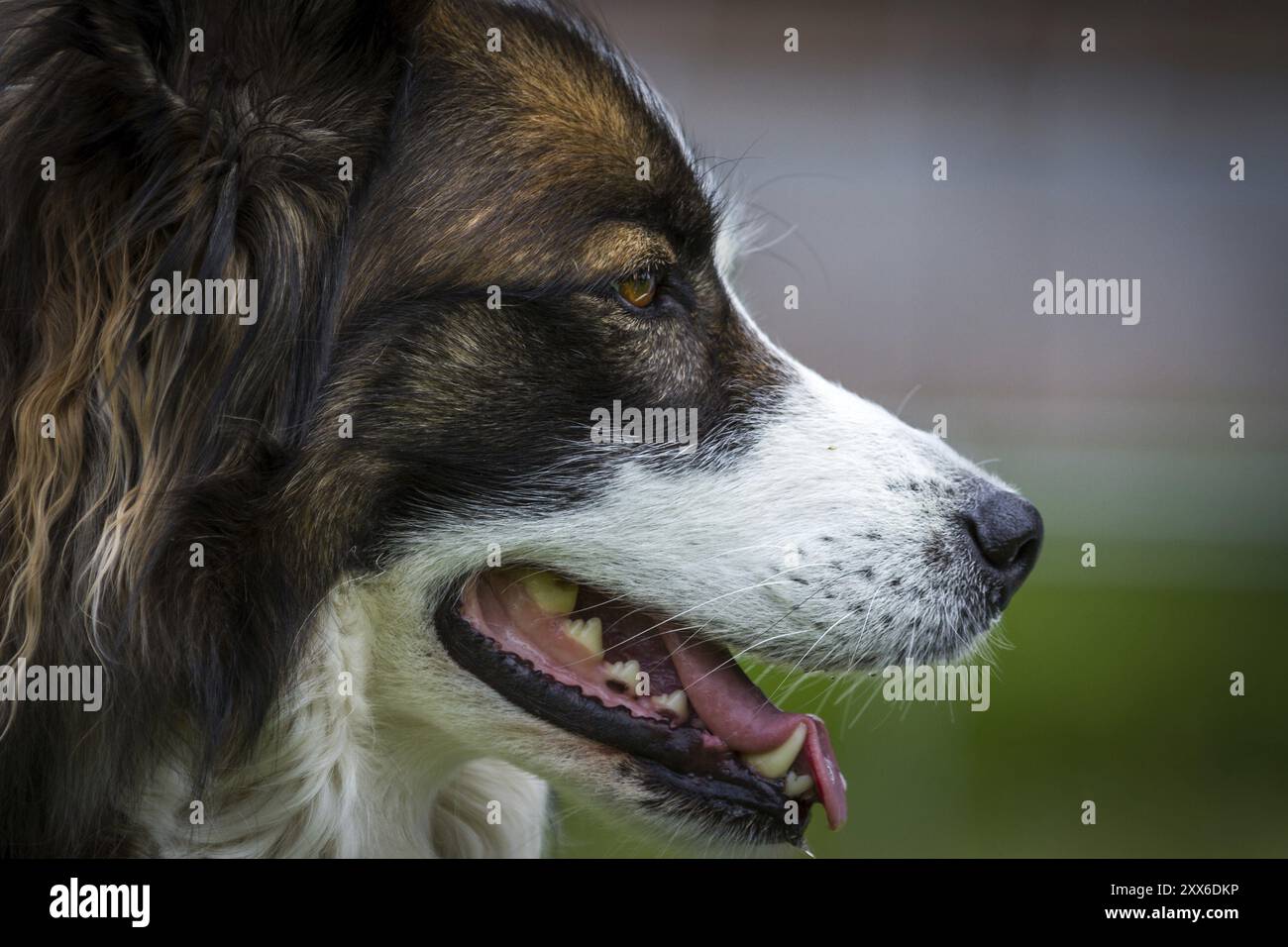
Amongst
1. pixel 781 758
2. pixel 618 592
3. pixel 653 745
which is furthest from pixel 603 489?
pixel 781 758

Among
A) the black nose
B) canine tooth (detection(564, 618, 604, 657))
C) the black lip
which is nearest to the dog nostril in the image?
the black nose

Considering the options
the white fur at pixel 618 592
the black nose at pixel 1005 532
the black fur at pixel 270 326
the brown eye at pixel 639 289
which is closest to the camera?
the black fur at pixel 270 326

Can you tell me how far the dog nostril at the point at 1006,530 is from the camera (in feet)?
8.21

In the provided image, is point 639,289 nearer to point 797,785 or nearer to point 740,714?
point 740,714

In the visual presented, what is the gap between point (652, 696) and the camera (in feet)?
7.79

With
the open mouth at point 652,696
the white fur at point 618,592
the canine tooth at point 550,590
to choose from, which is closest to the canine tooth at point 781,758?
the open mouth at point 652,696

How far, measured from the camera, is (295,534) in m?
2.13

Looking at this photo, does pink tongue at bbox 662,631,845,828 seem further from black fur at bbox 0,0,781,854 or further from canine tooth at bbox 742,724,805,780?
black fur at bbox 0,0,781,854

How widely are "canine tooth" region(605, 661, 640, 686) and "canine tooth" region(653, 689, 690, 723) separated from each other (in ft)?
0.20

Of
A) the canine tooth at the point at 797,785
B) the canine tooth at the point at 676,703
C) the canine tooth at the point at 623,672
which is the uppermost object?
the canine tooth at the point at 623,672

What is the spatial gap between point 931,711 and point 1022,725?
101 centimetres

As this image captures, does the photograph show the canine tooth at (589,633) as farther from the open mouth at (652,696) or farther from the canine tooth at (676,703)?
the canine tooth at (676,703)

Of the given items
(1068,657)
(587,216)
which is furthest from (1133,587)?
(587,216)

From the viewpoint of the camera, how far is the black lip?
228 cm
